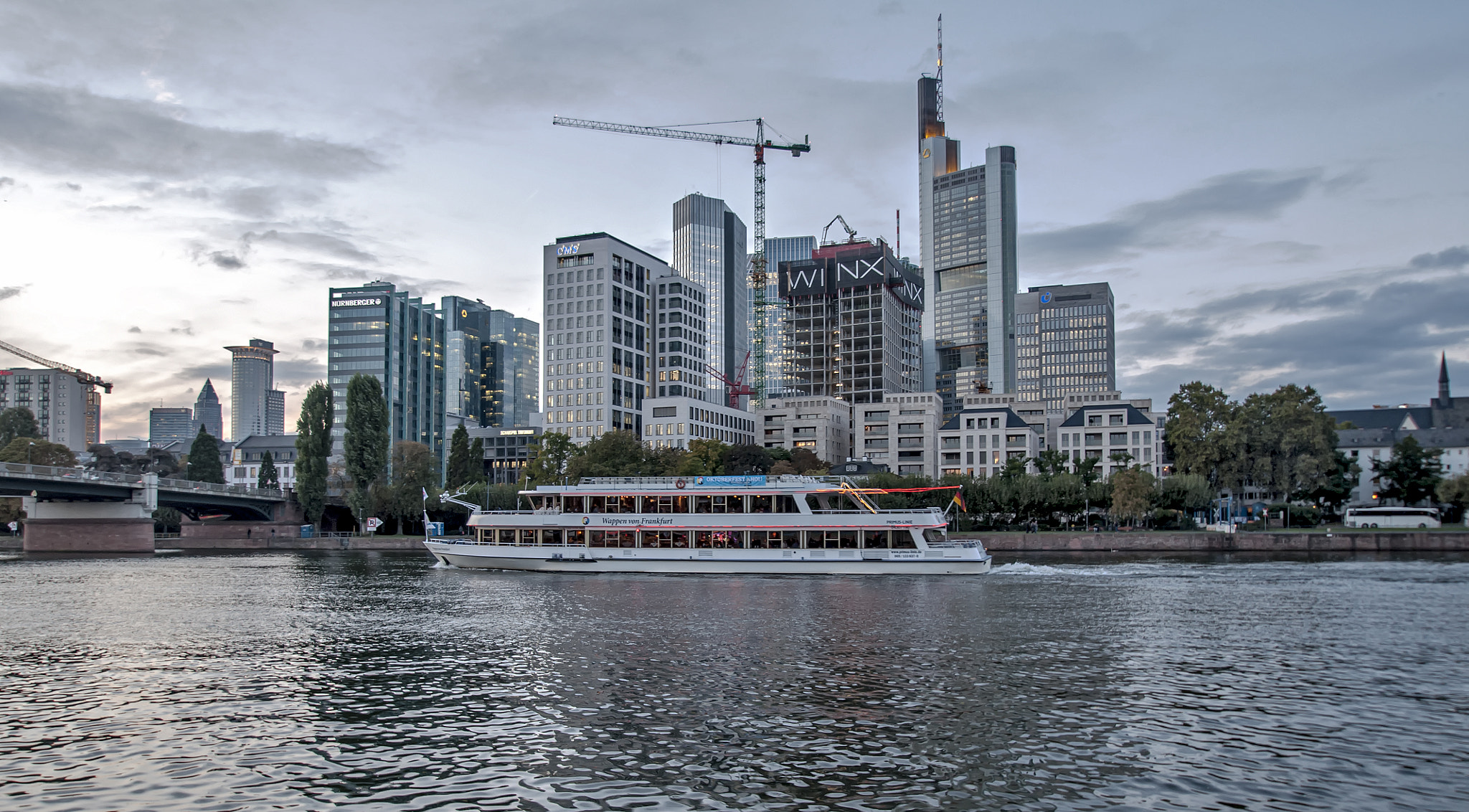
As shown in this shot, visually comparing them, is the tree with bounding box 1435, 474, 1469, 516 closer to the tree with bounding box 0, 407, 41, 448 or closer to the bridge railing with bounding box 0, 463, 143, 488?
the bridge railing with bounding box 0, 463, 143, 488

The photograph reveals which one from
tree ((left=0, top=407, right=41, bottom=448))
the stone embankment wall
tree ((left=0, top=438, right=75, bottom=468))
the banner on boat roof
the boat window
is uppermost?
tree ((left=0, top=407, right=41, bottom=448))

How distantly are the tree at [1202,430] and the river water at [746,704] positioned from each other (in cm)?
7292

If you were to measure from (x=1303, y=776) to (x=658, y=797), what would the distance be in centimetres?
1374

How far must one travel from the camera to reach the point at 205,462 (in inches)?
6791

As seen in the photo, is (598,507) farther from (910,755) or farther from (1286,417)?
(1286,417)

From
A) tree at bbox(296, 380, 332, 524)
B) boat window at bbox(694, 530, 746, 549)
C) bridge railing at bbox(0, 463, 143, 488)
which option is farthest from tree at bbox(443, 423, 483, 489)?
boat window at bbox(694, 530, 746, 549)

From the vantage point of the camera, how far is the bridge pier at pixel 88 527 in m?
114

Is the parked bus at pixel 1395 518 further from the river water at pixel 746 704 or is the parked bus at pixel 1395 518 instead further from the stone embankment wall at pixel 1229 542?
the river water at pixel 746 704

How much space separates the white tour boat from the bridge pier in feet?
189

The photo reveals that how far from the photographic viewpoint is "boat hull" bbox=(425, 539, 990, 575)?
68.9 m

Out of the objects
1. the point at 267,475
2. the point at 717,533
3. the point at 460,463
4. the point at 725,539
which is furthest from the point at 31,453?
the point at 725,539

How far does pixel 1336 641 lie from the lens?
38.6 meters

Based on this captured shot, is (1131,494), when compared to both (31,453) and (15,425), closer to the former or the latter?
(31,453)

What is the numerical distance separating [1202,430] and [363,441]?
4504 inches
